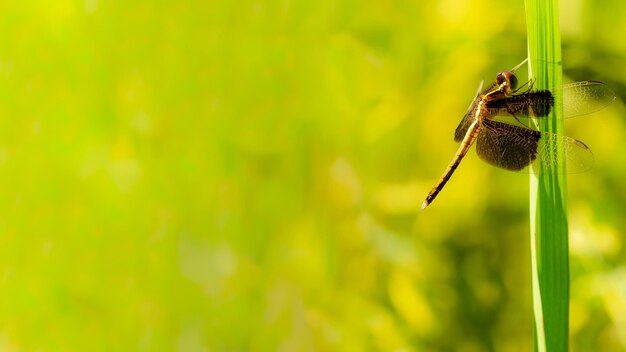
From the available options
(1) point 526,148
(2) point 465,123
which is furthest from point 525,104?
(2) point 465,123

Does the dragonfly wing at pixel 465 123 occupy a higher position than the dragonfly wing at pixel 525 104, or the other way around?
the dragonfly wing at pixel 465 123

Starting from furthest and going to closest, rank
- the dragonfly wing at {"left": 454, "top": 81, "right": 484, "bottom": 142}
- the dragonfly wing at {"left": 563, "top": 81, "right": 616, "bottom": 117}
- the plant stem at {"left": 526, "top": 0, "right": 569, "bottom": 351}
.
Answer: the dragonfly wing at {"left": 454, "top": 81, "right": 484, "bottom": 142} → the dragonfly wing at {"left": 563, "top": 81, "right": 616, "bottom": 117} → the plant stem at {"left": 526, "top": 0, "right": 569, "bottom": 351}

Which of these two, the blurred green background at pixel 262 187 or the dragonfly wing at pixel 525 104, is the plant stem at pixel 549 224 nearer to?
the dragonfly wing at pixel 525 104

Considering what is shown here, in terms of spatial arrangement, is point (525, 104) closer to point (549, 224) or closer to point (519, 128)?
point (519, 128)

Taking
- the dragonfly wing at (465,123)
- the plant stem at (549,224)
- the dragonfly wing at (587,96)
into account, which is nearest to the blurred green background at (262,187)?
the dragonfly wing at (465,123)

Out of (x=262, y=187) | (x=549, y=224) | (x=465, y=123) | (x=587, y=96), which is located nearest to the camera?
(x=549, y=224)

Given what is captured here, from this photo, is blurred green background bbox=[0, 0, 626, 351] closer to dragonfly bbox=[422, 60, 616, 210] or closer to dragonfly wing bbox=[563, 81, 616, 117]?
dragonfly bbox=[422, 60, 616, 210]

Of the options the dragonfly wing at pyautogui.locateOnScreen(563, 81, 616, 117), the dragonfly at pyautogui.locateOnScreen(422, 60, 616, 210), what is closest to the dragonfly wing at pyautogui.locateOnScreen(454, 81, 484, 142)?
the dragonfly at pyautogui.locateOnScreen(422, 60, 616, 210)

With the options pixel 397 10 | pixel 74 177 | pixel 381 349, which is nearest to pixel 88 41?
pixel 74 177
